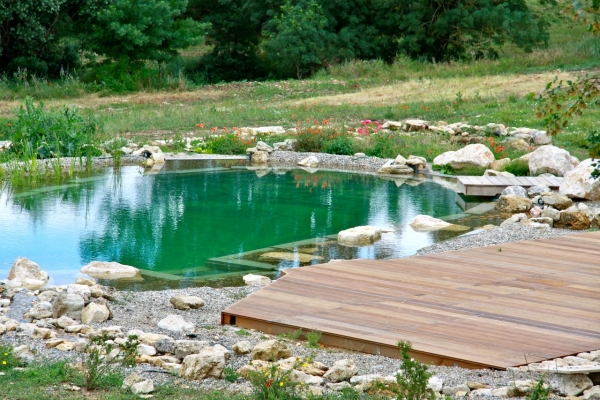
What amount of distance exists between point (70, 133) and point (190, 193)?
9.40ft

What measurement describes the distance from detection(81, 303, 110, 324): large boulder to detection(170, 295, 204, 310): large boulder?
0.53 meters

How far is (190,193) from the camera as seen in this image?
11.8m

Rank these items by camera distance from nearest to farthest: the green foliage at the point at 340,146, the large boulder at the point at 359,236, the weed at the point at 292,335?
the weed at the point at 292,335
the large boulder at the point at 359,236
the green foliage at the point at 340,146

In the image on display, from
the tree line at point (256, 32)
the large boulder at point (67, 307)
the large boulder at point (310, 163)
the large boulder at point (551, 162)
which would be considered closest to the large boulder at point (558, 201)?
the large boulder at point (551, 162)

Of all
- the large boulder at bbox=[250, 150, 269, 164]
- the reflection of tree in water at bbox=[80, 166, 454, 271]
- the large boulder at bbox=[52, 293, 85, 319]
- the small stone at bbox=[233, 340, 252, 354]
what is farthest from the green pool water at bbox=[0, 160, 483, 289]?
the small stone at bbox=[233, 340, 252, 354]

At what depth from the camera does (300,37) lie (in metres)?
28.3

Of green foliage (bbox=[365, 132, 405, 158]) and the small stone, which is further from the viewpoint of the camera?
green foliage (bbox=[365, 132, 405, 158])

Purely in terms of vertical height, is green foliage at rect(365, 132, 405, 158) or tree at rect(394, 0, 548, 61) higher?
tree at rect(394, 0, 548, 61)

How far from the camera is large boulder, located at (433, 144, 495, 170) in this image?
502 inches

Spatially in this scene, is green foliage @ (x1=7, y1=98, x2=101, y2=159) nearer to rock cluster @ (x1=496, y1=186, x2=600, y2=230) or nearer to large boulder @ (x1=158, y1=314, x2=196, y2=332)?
rock cluster @ (x1=496, y1=186, x2=600, y2=230)

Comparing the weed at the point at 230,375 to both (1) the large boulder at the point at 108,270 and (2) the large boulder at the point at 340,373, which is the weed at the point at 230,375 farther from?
(1) the large boulder at the point at 108,270

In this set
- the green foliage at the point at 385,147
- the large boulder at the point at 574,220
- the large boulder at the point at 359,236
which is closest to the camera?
the large boulder at the point at 359,236

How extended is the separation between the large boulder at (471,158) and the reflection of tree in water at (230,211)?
2.65 feet

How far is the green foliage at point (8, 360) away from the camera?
4.14 metres
